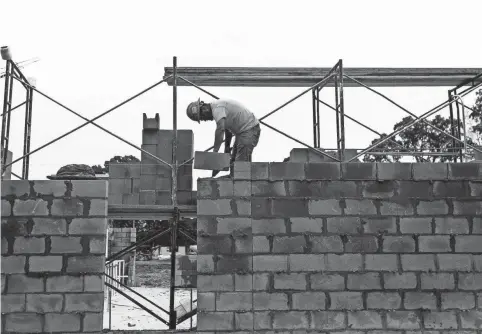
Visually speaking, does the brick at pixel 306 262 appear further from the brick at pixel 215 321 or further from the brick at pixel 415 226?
the brick at pixel 415 226

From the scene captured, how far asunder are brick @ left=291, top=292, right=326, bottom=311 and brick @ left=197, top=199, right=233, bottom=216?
1.02 meters

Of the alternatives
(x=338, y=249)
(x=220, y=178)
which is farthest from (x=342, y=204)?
(x=220, y=178)

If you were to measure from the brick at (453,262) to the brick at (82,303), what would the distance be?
325cm

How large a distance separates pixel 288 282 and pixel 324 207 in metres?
0.80

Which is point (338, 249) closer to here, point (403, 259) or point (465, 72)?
point (403, 259)

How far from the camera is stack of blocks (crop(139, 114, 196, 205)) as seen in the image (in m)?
5.89

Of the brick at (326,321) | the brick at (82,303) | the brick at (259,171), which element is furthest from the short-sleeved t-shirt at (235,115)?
the brick at (82,303)

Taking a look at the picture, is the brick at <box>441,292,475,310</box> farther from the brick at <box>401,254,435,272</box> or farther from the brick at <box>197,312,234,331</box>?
the brick at <box>197,312,234,331</box>

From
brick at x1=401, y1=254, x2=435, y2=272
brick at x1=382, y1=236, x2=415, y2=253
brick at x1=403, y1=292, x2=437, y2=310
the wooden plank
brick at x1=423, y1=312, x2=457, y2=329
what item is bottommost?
brick at x1=423, y1=312, x2=457, y2=329

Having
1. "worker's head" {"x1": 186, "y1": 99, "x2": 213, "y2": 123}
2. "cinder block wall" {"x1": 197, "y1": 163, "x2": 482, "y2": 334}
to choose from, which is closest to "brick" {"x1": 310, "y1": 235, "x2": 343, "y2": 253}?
"cinder block wall" {"x1": 197, "y1": 163, "x2": 482, "y2": 334}

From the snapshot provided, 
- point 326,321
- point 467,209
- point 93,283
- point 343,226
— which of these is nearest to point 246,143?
point 343,226

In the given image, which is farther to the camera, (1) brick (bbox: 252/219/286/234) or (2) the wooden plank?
(2) the wooden plank

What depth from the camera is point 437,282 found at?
16.8 ft

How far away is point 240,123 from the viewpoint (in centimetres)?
562
